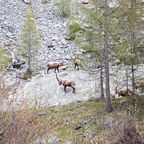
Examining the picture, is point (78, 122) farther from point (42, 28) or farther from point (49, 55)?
point (42, 28)

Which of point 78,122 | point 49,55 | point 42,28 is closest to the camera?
point 78,122

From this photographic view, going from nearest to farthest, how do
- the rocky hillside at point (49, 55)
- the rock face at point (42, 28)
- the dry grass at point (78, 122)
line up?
the dry grass at point (78, 122) < the rocky hillside at point (49, 55) < the rock face at point (42, 28)

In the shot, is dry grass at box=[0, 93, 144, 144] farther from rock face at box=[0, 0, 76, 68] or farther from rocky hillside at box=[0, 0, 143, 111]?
rock face at box=[0, 0, 76, 68]

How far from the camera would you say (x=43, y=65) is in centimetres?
2394

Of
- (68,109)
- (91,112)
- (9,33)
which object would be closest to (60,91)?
(68,109)

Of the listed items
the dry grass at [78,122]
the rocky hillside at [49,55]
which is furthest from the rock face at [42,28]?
the dry grass at [78,122]

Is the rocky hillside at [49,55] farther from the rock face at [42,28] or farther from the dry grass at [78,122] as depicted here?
the dry grass at [78,122]

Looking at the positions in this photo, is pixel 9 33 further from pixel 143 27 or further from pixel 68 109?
pixel 143 27

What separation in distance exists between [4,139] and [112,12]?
846cm

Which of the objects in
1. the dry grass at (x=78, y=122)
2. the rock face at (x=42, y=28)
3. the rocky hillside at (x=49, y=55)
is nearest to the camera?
the dry grass at (x=78, y=122)

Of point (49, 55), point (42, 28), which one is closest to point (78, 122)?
point (49, 55)

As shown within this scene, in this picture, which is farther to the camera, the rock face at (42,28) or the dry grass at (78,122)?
the rock face at (42,28)

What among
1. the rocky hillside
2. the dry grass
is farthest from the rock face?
the dry grass

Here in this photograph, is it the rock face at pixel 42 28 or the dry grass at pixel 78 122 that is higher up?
the rock face at pixel 42 28
